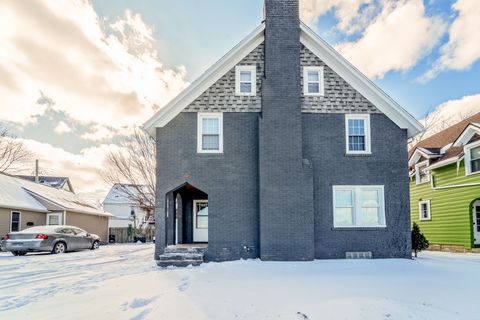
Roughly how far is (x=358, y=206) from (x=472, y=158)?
7542 mm

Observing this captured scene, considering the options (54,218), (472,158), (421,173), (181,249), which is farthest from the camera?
(54,218)

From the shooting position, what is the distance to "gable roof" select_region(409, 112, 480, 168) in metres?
→ 17.3

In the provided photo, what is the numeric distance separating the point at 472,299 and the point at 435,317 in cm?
142

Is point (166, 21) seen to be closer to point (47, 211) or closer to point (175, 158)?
point (175, 158)

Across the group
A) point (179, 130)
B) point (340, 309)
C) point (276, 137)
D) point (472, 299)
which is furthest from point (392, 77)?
point (340, 309)

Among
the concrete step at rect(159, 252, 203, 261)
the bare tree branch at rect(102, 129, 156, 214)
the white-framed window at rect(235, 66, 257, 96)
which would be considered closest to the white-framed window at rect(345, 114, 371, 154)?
the white-framed window at rect(235, 66, 257, 96)

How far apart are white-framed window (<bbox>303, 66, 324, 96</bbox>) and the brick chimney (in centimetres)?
47

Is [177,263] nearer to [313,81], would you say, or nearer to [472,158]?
[313,81]

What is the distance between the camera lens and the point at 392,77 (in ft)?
75.0

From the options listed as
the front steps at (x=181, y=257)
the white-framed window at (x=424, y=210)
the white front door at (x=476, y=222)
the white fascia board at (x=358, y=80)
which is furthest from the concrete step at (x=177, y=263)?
the white-framed window at (x=424, y=210)

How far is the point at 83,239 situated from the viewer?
1930cm

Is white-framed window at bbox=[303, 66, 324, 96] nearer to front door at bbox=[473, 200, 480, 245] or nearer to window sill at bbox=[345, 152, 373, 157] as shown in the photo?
window sill at bbox=[345, 152, 373, 157]

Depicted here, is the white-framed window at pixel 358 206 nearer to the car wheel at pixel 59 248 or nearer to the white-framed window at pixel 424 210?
the white-framed window at pixel 424 210

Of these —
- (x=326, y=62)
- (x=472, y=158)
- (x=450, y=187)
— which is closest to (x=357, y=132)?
(x=326, y=62)
